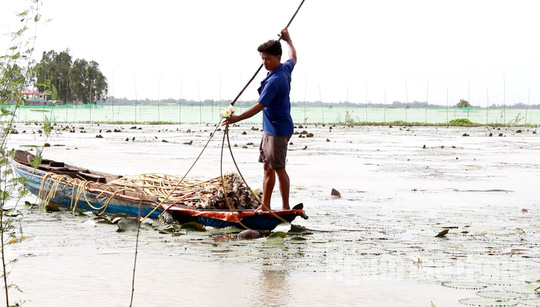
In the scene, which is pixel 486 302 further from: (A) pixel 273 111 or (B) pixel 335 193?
(B) pixel 335 193

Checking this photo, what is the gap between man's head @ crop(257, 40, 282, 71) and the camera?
681 cm

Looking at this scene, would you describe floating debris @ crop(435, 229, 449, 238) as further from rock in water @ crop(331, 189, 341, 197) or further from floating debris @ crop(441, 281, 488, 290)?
rock in water @ crop(331, 189, 341, 197)

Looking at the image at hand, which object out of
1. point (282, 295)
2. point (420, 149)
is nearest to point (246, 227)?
point (282, 295)

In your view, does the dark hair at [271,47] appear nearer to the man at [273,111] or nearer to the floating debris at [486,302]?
the man at [273,111]

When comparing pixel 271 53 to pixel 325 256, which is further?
pixel 271 53

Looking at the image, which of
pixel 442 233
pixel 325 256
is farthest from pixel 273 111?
pixel 442 233

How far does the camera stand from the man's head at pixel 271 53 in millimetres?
6809

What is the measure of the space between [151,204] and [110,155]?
9.50 metres

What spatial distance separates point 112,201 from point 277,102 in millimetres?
2334

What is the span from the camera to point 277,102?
269 inches

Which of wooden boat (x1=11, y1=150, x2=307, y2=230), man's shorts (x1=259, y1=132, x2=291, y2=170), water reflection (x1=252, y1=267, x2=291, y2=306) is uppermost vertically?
man's shorts (x1=259, y1=132, x2=291, y2=170)

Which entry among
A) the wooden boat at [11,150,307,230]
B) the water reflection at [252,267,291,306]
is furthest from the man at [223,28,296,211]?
the water reflection at [252,267,291,306]

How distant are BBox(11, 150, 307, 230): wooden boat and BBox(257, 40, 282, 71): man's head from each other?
1288 millimetres

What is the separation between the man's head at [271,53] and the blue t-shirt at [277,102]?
7cm
